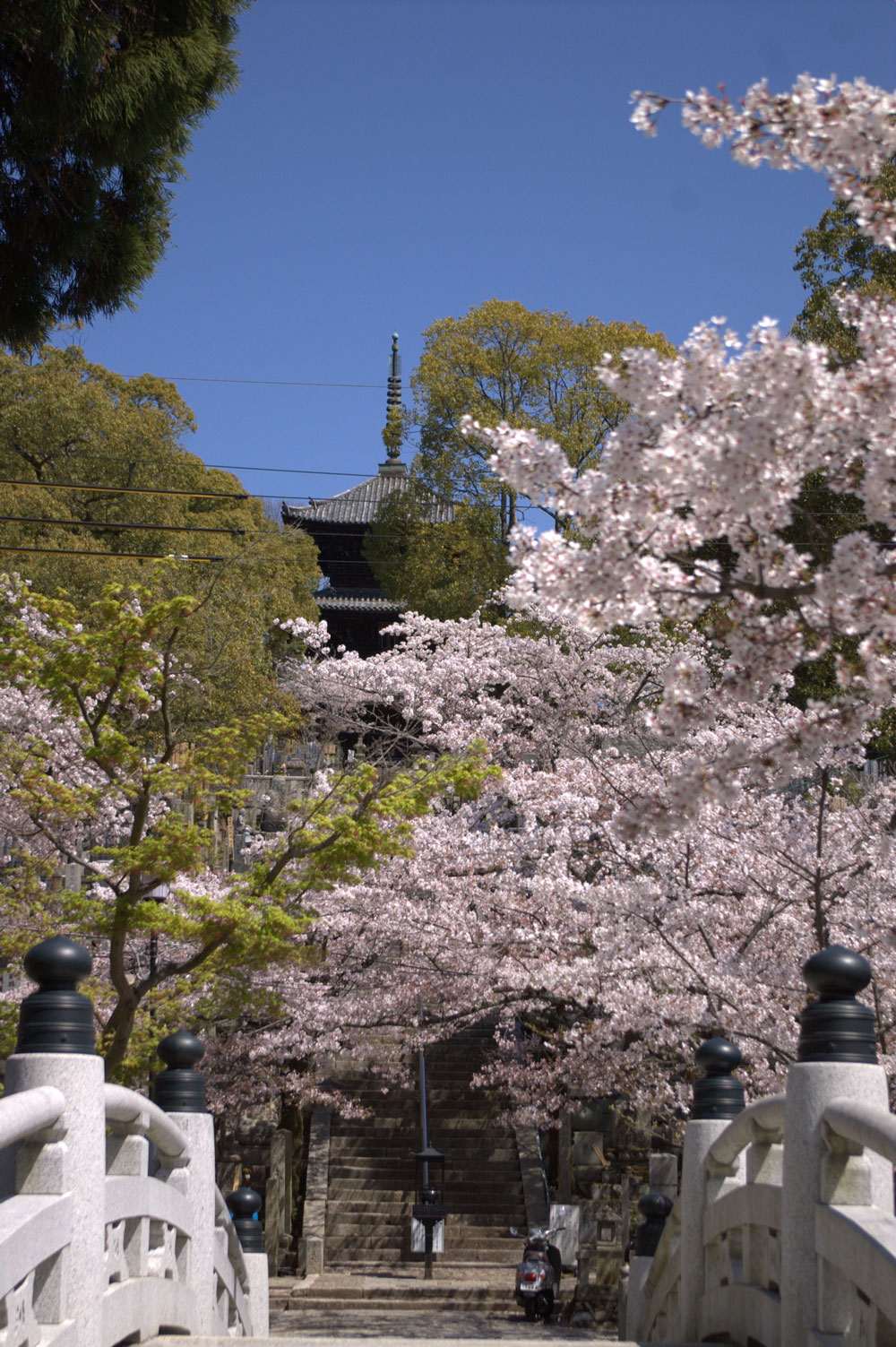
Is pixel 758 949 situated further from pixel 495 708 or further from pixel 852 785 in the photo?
pixel 495 708

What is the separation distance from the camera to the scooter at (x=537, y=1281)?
1285 cm

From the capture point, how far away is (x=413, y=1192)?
1712cm

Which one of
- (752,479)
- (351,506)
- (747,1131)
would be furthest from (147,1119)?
(351,506)

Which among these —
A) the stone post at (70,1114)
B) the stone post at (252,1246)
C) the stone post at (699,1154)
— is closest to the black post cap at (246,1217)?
the stone post at (252,1246)

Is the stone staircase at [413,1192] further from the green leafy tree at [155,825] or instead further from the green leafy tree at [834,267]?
the green leafy tree at [834,267]

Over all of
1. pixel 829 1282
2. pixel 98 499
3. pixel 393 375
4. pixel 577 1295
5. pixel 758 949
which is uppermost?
pixel 393 375

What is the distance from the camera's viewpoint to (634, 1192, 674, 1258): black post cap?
24.8ft

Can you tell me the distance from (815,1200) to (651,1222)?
4305 millimetres

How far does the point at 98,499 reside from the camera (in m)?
23.3

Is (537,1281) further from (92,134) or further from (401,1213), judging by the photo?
(92,134)

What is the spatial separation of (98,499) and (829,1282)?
71.3 feet

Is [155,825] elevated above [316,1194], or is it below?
above

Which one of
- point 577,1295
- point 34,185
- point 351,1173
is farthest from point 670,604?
point 351,1173

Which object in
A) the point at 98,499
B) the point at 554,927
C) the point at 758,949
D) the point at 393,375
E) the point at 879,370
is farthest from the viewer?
the point at 393,375
